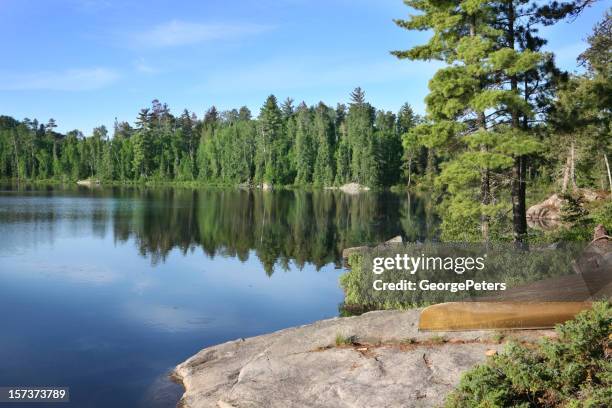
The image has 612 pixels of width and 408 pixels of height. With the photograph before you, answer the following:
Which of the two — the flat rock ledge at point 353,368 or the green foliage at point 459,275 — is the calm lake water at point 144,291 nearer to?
the green foliage at point 459,275

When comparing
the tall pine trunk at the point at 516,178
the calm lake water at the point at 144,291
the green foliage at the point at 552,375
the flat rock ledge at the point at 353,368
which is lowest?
the calm lake water at the point at 144,291

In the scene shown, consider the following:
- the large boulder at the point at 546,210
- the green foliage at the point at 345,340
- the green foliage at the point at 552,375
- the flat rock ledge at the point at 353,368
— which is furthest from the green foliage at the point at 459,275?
the large boulder at the point at 546,210

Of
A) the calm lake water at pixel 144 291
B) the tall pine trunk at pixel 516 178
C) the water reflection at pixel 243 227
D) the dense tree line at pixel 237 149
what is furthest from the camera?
the dense tree line at pixel 237 149

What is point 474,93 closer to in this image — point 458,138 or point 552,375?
point 458,138

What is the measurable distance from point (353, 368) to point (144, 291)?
11.6 meters

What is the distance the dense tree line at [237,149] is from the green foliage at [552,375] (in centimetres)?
8383

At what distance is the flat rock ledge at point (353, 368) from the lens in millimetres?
6469

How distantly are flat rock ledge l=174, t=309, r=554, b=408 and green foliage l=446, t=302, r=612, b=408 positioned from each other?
2.09 ft

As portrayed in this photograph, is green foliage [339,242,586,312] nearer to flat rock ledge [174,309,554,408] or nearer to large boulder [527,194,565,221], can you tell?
flat rock ledge [174,309,554,408]

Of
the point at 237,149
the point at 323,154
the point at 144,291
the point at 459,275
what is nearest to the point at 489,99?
the point at 459,275

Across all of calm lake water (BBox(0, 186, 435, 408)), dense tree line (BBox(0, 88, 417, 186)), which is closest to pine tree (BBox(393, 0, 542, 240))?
calm lake water (BBox(0, 186, 435, 408))

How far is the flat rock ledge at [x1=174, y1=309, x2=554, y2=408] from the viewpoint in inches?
255

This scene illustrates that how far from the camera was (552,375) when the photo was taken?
18.1 feet

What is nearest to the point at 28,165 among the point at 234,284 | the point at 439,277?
the point at 234,284
